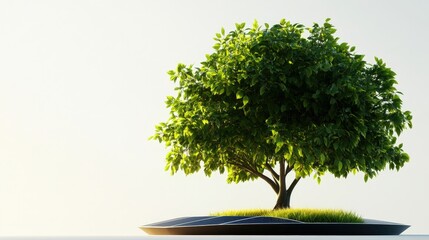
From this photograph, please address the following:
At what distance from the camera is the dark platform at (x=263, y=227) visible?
1520 centimetres

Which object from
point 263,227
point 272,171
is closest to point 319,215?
point 263,227

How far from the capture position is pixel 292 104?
17.3 metres

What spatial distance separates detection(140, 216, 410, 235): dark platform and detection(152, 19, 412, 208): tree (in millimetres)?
1779

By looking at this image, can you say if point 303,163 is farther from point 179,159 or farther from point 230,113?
point 179,159

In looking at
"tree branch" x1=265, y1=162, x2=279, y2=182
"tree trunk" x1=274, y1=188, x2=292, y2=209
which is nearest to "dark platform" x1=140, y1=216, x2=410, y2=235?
"tree trunk" x1=274, y1=188, x2=292, y2=209

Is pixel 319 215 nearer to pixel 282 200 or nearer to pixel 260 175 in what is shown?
pixel 282 200

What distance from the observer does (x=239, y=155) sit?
65.4 feet

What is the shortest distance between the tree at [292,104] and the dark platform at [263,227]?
178 cm

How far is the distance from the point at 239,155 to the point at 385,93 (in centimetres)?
542

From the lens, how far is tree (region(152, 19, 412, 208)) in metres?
16.6

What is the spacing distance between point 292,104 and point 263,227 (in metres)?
4.13

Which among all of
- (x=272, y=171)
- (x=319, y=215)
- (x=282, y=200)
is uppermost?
(x=272, y=171)

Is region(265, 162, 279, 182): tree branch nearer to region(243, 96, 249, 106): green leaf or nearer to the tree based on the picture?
the tree

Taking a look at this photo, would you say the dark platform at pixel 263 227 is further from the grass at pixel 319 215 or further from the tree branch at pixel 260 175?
the tree branch at pixel 260 175
